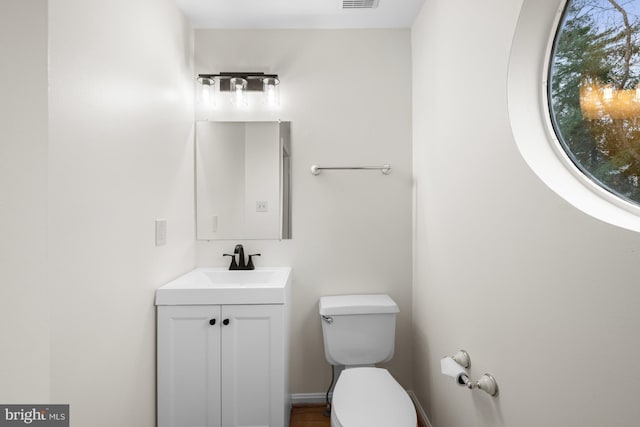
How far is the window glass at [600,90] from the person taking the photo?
766mm

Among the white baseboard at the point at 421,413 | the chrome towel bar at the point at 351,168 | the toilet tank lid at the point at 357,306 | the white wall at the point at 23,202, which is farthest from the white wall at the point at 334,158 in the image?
the white wall at the point at 23,202

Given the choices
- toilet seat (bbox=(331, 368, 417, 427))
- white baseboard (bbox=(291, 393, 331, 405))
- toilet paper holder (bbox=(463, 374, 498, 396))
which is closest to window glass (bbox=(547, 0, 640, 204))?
toilet paper holder (bbox=(463, 374, 498, 396))

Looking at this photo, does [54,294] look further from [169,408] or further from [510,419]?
[510,419]

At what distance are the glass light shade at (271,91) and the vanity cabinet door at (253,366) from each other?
1.31m

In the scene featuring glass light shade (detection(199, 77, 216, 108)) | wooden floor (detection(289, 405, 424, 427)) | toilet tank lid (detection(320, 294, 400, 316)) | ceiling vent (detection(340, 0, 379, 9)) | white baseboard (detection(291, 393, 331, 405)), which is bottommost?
wooden floor (detection(289, 405, 424, 427))

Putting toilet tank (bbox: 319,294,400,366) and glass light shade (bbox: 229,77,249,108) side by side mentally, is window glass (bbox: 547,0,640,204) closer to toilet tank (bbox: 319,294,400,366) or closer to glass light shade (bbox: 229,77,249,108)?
toilet tank (bbox: 319,294,400,366)

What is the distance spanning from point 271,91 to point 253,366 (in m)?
1.65

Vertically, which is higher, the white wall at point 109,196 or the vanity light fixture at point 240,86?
the vanity light fixture at point 240,86

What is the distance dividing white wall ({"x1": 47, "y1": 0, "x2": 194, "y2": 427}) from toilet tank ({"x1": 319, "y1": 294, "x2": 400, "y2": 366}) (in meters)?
0.94

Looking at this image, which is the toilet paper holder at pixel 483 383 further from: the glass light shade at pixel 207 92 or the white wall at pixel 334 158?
the glass light shade at pixel 207 92

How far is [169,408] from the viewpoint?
1571 mm

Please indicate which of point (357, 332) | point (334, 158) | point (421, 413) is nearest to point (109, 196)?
point (334, 158)

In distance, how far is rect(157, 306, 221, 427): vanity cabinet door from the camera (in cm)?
157

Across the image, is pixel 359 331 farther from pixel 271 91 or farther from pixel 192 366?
pixel 271 91
